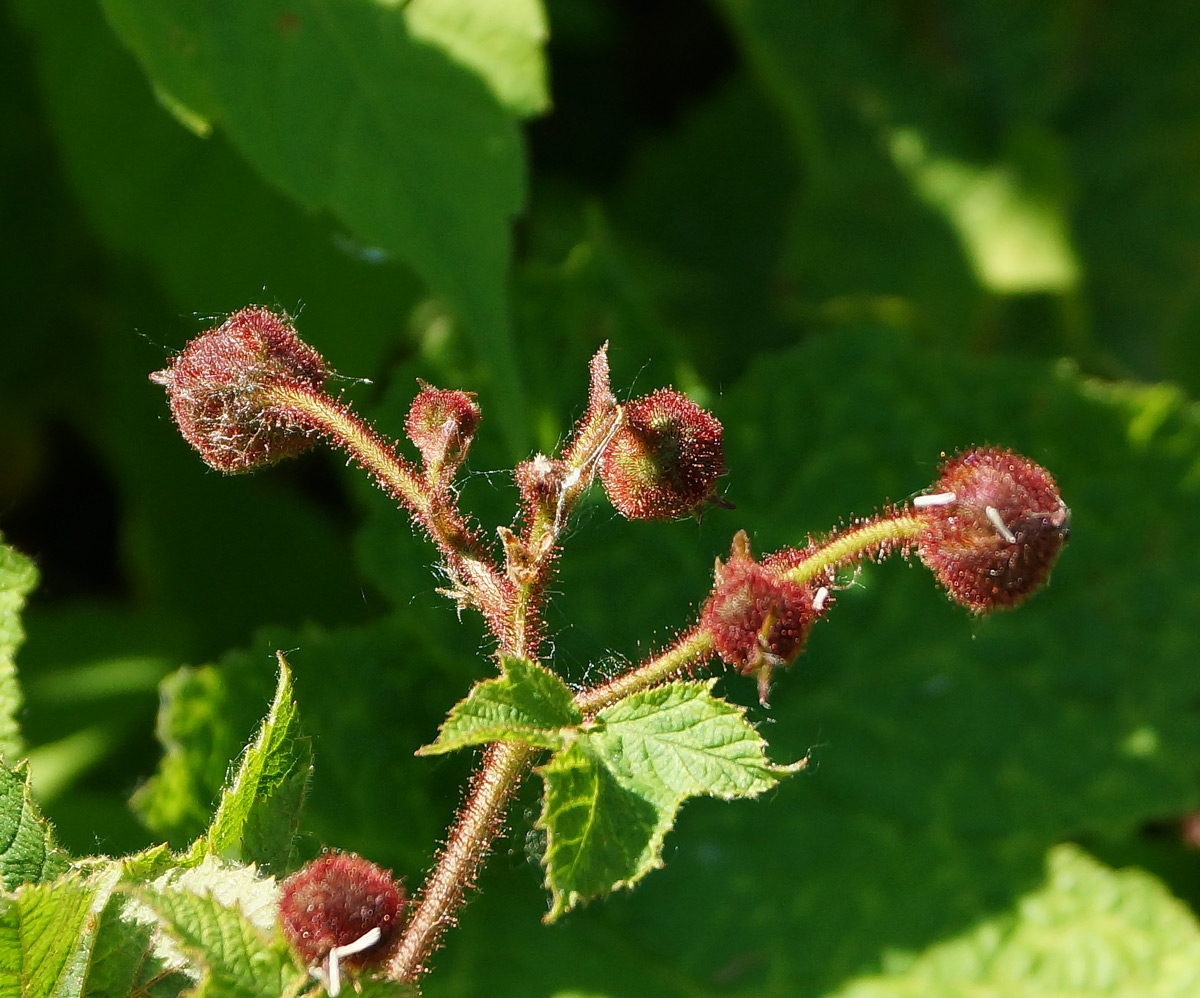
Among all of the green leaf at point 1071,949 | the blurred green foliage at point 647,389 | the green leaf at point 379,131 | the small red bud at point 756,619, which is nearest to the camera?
the small red bud at point 756,619

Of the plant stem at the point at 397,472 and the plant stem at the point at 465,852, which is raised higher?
the plant stem at the point at 397,472

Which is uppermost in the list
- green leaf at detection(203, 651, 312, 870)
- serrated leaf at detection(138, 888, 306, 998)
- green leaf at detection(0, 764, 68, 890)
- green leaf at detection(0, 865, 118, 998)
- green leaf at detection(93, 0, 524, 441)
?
green leaf at detection(93, 0, 524, 441)


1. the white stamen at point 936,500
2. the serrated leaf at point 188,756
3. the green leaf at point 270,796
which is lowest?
the green leaf at point 270,796

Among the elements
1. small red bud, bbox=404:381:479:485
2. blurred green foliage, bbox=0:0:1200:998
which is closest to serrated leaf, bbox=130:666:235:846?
blurred green foliage, bbox=0:0:1200:998

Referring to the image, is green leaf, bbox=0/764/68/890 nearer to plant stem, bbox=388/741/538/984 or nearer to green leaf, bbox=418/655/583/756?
plant stem, bbox=388/741/538/984

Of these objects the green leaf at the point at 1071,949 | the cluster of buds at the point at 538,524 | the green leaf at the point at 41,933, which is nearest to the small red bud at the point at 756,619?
the cluster of buds at the point at 538,524

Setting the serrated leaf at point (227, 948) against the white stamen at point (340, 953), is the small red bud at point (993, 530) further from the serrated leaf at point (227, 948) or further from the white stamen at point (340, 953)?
the serrated leaf at point (227, 948)
